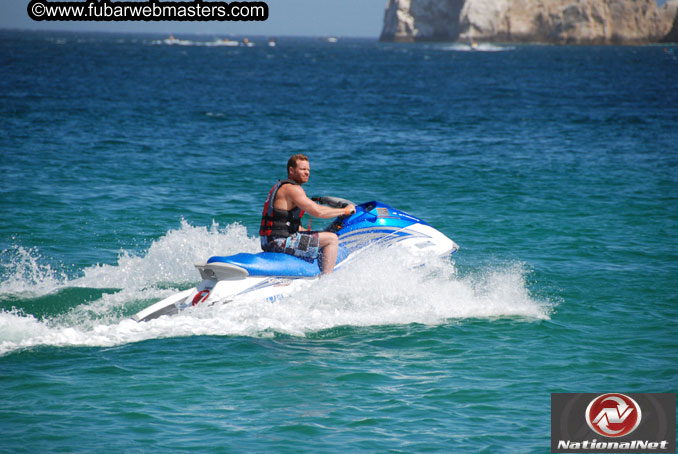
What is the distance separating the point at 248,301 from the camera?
8273 mm

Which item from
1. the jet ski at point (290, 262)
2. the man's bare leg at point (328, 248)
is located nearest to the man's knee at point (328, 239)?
the man's bare leg at point (328, 248)

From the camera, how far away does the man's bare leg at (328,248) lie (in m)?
8.62

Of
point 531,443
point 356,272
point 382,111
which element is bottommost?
point 531,443

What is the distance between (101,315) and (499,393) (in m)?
4.46

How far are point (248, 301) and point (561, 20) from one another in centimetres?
16455

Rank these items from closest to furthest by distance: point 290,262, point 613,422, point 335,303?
point 613,422
point 290,262
point 335,303

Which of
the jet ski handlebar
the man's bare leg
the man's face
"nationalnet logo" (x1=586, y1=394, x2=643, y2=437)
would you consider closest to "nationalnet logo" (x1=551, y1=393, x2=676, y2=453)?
"nationalnet logo" (x1=586, y1=394, x2=643, y2=437)

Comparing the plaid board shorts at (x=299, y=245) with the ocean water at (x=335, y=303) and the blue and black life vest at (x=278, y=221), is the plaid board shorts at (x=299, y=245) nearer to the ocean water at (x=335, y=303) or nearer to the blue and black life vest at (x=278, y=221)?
the blue and black life vest at (x=278, y=221)

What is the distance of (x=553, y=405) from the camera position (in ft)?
21.8

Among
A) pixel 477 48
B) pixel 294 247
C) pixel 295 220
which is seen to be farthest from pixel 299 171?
pixel 477 48

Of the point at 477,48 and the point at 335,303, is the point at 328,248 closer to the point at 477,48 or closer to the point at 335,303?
the point at 335,303

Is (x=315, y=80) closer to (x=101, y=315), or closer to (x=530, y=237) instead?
(x=530, y=237)

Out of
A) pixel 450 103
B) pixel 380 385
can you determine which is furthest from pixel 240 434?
pixel 450 103

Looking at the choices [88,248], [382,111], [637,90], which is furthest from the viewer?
[637,90]
